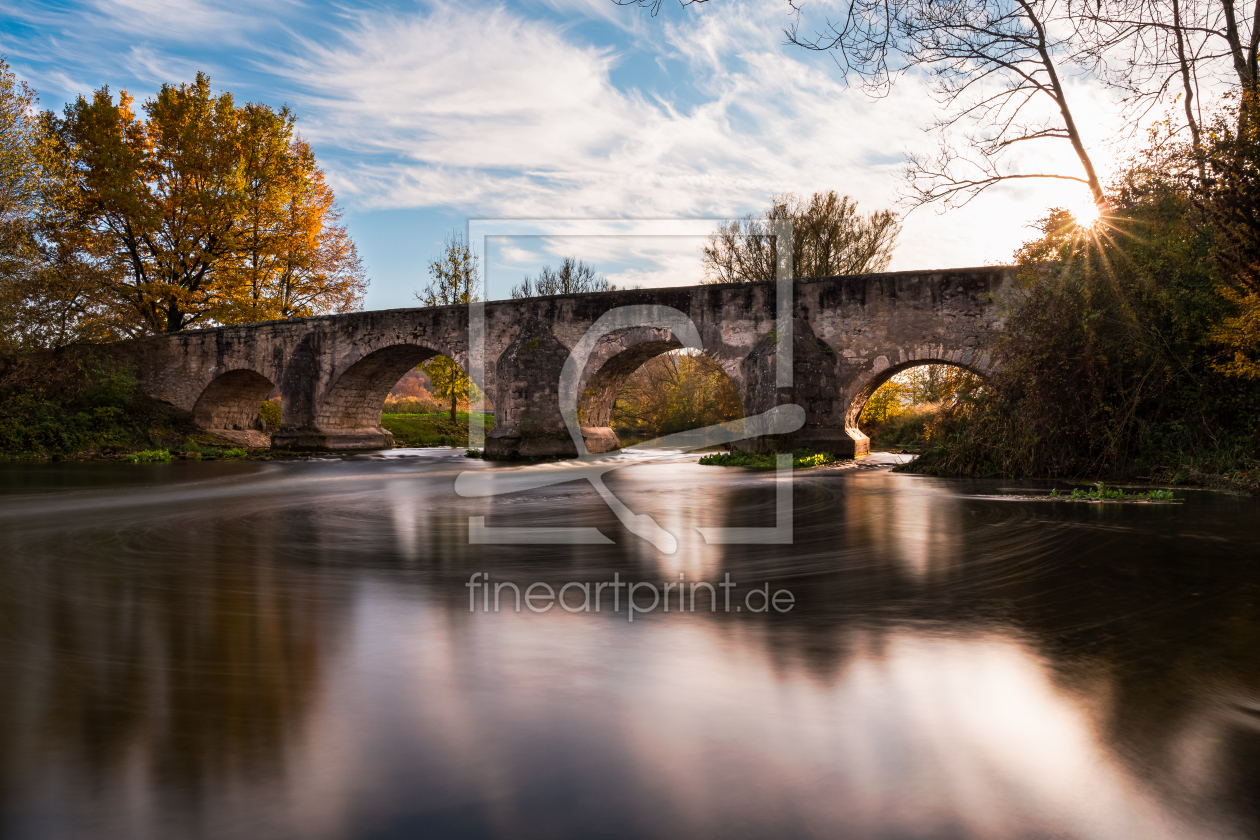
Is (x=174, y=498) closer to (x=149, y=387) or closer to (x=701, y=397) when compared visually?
(x=149, y=387)

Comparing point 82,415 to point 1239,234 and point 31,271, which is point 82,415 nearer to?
point 31,271

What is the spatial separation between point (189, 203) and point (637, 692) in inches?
1064

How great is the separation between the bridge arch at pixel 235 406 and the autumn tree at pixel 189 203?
235cm

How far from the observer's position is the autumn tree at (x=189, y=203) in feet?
78.6

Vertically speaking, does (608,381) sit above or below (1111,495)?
above

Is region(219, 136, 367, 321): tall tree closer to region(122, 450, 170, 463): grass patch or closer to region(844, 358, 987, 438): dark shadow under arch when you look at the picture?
region(122, 450, 170, 463): grass patch

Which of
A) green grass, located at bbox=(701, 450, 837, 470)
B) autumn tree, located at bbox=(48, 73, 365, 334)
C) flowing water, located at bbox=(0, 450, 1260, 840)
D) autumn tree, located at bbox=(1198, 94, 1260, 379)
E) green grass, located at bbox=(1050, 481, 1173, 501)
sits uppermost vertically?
autumn tree, located at bbox=(48, 73, 365, 334)

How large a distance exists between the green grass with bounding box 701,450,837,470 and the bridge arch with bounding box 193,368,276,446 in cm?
1452

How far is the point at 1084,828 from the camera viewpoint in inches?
63.0

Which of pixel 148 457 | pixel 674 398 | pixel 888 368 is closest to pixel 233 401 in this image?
pixel 148 457

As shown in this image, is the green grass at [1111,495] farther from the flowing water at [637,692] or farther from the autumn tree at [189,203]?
the autumn tree at [189,203]

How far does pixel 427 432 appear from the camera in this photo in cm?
2809

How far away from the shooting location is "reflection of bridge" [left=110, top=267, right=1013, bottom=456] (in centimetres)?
1484

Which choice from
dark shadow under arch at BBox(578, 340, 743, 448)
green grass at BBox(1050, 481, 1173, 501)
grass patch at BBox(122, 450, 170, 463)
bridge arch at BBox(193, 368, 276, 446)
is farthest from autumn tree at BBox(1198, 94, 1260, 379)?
bridge arch at BBox(193, 368, 276, 446)
